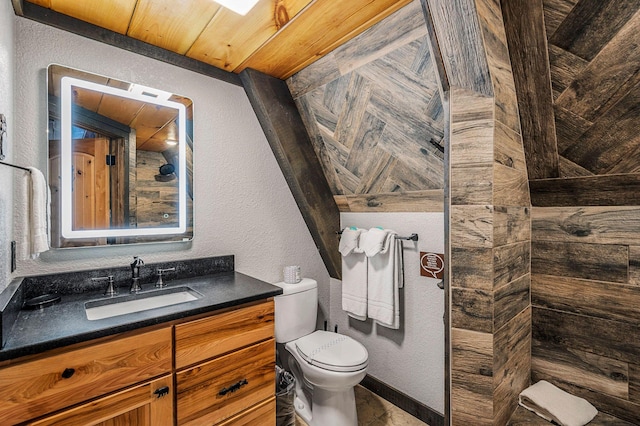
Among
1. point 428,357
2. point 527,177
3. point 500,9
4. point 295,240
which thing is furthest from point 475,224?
point 295,240

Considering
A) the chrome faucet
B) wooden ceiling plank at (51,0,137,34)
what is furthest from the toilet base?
wooden ceiling plank at (51,0,137,34)

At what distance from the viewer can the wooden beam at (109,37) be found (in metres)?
1.37

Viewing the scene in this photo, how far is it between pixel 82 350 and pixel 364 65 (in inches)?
66.9

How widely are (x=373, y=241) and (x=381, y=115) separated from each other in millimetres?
781

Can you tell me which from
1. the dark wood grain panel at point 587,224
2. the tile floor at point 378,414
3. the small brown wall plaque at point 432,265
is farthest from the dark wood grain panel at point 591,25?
the tile floor at point 378,414

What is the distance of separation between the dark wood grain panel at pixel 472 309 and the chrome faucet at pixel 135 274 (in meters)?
1.51

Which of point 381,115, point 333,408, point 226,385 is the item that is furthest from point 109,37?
point 333,408

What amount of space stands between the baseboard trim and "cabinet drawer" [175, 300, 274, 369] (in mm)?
1134

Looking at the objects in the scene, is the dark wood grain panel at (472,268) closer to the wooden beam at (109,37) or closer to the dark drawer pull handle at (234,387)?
the dark drawer pull handle at (234,387)

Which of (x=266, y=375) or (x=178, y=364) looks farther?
(x=266, y=375)

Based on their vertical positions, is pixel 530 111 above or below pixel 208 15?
below

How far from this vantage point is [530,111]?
1.43m

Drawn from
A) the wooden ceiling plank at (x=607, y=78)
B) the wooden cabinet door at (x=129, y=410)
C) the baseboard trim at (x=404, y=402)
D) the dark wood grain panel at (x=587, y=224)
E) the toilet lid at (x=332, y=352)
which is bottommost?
the baseboard trim at (x=404, y=402)

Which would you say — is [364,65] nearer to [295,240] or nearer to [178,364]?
[295,240]
